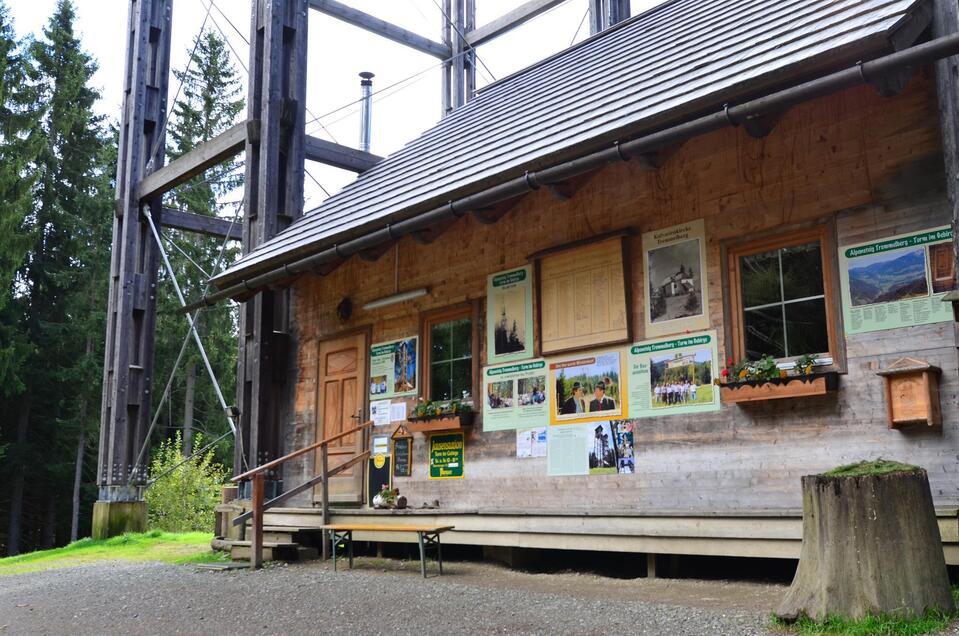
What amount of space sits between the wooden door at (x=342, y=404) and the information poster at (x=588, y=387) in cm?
312

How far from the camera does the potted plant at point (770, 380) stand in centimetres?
686

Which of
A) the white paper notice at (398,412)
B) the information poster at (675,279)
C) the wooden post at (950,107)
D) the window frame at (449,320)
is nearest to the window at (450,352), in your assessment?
the window frame at (449,320)

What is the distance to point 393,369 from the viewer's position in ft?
A: 35.6

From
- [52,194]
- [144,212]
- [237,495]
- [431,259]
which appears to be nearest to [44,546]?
[52,194]

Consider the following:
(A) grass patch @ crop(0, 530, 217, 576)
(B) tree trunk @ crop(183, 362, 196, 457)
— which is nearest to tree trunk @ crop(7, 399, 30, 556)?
(B) tree trunk @ crop(183, 362, 196, 457)

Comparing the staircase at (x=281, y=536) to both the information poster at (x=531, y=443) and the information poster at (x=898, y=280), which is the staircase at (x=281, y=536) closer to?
the information poster at (x=531, y=443)

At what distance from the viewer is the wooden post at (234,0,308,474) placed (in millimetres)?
12070

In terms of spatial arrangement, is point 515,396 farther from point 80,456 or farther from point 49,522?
point 49,522

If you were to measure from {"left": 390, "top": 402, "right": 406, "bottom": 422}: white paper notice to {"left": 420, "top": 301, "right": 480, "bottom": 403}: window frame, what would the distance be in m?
0.38

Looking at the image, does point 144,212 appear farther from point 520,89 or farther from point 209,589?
point 209,589

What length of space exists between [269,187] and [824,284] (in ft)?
26.4

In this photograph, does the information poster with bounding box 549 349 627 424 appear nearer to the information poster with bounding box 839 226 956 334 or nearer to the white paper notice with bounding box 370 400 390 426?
the information poster with bounding box 839 226 956 334

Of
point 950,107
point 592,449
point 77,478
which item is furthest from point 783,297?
point 77,478

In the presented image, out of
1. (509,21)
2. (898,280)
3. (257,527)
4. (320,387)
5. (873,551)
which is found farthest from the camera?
(509,21)
